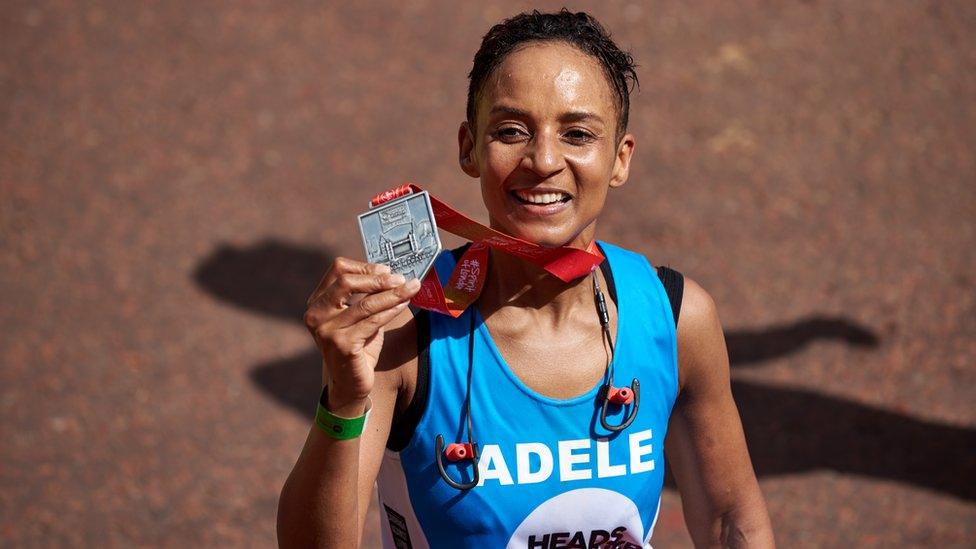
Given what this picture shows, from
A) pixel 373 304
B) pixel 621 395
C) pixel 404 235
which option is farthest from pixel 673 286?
pixel 373 304

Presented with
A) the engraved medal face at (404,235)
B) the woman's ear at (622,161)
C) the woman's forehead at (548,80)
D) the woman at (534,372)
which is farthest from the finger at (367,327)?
the woman's ear at (622,161)

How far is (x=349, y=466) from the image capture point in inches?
90.2

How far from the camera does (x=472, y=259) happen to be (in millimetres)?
2697

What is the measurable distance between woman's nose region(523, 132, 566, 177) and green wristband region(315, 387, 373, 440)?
2.27ft

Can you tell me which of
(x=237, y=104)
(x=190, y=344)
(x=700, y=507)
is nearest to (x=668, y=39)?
(x=237, y=104)

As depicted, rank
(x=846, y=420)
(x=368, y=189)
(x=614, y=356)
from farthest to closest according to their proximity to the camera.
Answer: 1. (x=368, y=189)
2. (x=846, y=420)
3. (x=614, y=356)

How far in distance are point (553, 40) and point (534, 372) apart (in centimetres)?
81

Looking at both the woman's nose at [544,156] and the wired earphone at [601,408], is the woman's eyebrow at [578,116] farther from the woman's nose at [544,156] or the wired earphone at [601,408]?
the wired earphone at [601,408]

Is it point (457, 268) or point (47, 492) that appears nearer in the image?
point (457, 268)

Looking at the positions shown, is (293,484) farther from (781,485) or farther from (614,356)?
(781,485)

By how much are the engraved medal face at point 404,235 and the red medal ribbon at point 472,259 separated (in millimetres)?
34

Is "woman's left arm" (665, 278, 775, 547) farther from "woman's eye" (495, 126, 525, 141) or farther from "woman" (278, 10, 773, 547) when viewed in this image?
"woman's eye" (495, 126, 525, 141)

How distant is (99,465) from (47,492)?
0.32 m

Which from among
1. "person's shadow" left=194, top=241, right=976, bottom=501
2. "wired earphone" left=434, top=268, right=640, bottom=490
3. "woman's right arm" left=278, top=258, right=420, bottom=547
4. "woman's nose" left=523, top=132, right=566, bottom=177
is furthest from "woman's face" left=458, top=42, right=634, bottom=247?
"person's shadow" left=194, top=241, right=976, bottom=501
